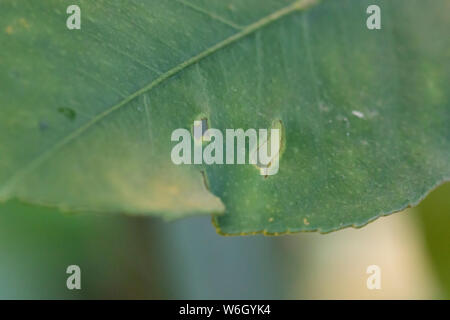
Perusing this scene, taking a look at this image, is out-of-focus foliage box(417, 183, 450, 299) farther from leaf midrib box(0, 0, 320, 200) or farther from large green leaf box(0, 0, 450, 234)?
leaf midrib box(0, 0, 320, 200)

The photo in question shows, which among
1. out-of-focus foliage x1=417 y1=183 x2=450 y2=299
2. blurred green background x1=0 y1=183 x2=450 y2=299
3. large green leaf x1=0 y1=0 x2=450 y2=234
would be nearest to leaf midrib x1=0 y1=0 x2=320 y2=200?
large green leaf x1=0 y1=0 x2=450 y2=234

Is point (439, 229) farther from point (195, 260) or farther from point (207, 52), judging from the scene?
point (207, 52)

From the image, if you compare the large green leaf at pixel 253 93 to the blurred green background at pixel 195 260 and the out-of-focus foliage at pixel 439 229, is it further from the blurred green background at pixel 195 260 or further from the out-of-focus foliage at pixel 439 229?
the blurred green background at pixel 195 260

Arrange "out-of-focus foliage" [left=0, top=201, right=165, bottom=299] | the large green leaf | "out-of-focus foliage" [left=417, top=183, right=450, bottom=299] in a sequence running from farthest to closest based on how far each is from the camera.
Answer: "out-of-focus foliage" [left=0, top=201, right=165, bottom=299]
"out-of-focus foliage" [left=417, top=183, right=450, bottom=299]
the large green leaf

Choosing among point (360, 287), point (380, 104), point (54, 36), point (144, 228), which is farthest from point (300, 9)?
point (360, 287)

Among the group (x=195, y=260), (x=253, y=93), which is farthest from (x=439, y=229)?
(x=253, y=93)
